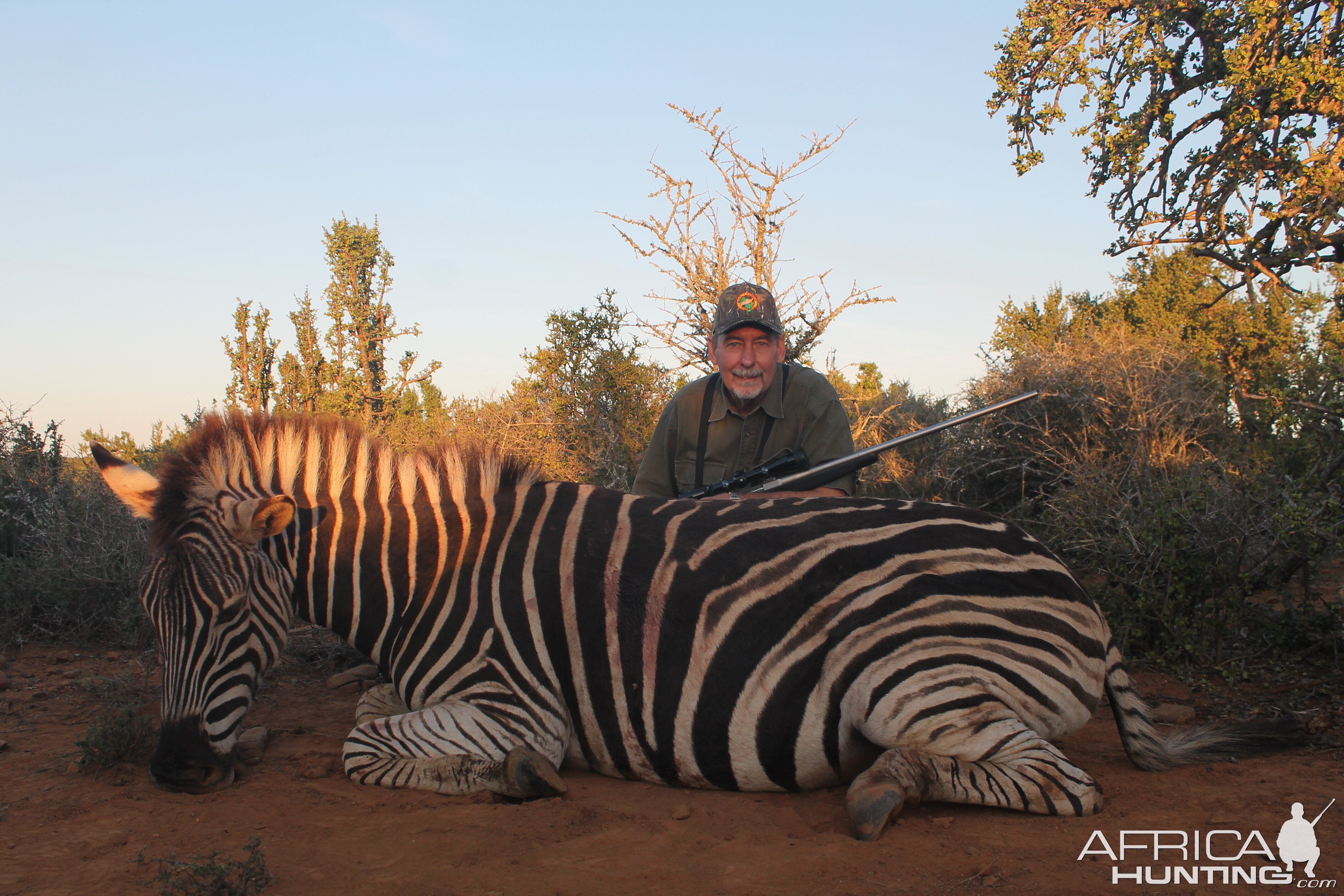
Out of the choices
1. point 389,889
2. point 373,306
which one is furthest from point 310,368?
point 389,889

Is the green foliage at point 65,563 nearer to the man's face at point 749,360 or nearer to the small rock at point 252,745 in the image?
the small rock at point 252,745

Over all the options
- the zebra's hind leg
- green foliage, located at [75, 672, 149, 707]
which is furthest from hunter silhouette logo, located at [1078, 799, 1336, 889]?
green foliage, located at [75, 672, 149, 707]

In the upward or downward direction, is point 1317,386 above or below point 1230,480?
above

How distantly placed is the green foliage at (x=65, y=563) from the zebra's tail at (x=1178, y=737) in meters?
6.13

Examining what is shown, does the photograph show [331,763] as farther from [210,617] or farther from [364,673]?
[364,673]

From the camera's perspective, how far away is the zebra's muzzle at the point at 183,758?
339 centimetres

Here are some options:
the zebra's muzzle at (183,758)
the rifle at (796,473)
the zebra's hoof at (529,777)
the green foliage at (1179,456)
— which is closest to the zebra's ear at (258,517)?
the zebra's muzzle at (183,758)

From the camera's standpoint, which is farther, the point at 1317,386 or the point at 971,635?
the point at 1317,386

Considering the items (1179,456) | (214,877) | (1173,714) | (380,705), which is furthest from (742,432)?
(1179,456)

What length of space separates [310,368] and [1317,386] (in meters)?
13.4

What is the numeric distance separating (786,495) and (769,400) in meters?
1.31

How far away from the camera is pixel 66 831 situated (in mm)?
3088

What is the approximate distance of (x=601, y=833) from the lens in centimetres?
309

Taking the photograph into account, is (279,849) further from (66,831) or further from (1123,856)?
(1123,856)
